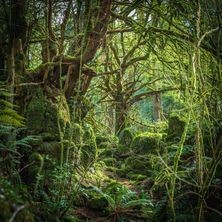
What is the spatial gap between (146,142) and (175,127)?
823mm

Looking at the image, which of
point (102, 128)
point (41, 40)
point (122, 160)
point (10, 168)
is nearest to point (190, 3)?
point (41, 40)

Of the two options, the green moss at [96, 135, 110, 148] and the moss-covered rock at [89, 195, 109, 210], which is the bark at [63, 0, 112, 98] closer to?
the moss-covered rock at [89, 195, 109, 210]

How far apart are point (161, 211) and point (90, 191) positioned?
1350 mm

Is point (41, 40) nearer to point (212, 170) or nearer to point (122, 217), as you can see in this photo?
point (122, 217)

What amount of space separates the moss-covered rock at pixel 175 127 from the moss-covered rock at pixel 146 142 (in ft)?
0.92

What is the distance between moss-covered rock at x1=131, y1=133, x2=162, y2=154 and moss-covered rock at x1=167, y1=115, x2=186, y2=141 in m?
0.28

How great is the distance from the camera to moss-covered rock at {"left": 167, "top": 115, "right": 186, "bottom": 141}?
332 inches

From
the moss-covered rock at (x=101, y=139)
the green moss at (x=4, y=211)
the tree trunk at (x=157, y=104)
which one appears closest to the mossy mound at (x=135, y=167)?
the moss-covered rock at (x=101, y=139)

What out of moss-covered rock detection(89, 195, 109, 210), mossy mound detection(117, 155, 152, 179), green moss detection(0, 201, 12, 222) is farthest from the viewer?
mossy mound detection(117, 155, 152, 179)

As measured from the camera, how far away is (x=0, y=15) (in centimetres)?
513

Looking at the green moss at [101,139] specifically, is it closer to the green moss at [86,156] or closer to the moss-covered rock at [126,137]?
the moss-covered rock at [126,137]

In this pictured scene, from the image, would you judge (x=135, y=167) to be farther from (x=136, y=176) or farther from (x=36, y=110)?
(x=36, y=110)

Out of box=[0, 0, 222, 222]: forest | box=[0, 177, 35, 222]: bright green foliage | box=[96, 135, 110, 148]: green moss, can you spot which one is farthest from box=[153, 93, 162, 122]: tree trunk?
box=[0, 177, 35, 222]: bright green foliage

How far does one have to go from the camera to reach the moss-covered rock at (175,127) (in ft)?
27.7
